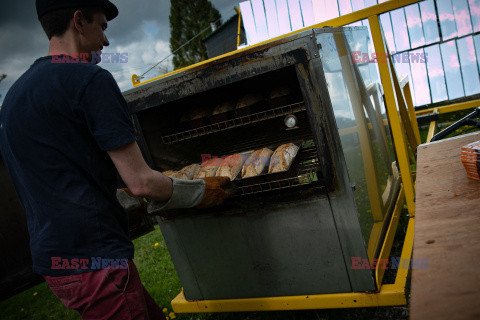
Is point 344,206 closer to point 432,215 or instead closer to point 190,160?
point 432,215

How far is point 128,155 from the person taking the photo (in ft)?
4.75

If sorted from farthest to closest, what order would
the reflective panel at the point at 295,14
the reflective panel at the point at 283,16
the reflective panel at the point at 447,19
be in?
the reflective panel at the point at 447,19 → the reflective panel at the point at 283,16 → the reflective panel at the point at 295,14

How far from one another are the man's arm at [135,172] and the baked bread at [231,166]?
0.78 meters

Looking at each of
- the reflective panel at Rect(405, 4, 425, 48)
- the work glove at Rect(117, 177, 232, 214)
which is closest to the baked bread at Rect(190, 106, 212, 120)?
the work glove at Rect(117, 177, 232, 214)

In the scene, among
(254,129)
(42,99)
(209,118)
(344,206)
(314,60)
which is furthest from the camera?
(254,129)

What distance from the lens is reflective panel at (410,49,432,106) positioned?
23.0 feet

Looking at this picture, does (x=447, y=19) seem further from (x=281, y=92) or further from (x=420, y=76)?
(x=281, y=92)

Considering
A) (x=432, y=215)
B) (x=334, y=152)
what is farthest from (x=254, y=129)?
(x=432, y=215)

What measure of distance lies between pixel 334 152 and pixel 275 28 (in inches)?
145

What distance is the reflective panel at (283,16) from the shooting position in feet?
16.4

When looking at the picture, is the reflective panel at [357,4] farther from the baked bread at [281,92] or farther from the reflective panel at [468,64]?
the reflective panel at [468,64]

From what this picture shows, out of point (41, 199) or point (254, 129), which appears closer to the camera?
point (41, 199)

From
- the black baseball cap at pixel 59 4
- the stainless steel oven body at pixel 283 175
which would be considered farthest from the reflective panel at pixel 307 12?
the black baseball cap at pixel 59 4

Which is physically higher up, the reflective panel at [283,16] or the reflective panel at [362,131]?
the reflective panel at [283,16]
